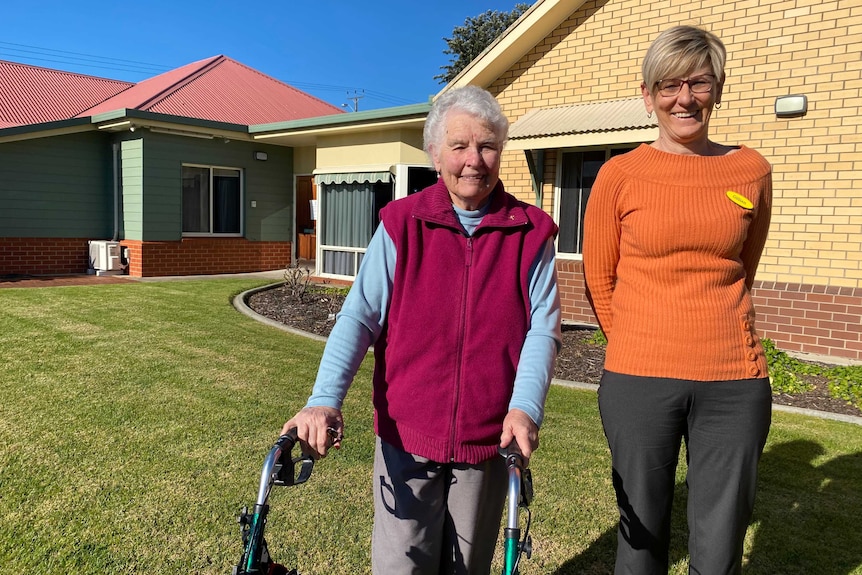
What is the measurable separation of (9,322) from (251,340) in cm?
309

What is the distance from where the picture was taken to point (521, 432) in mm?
1729

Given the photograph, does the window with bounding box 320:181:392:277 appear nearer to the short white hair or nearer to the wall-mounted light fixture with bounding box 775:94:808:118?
the wall-mounted light fixture with bounding box 775:94:808:118

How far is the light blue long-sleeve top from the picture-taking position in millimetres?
1861

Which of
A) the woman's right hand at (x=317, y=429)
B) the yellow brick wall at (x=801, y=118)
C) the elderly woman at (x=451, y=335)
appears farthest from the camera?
the yellow brick wall at (x=801, y=118)

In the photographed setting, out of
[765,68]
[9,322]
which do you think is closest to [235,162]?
[9,322]

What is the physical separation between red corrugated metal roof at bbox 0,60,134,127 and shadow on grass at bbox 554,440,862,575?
60.1ft

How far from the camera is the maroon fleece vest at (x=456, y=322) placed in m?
1.86

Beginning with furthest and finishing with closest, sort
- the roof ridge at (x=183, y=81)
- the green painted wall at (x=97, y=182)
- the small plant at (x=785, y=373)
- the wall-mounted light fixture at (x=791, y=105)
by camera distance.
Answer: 1. the roof ridge at (x=183, y=81)
2. the green painted wall at (x=97, y=182)
3. the wall-mounted light fixture at (x=791, y=105)
4. the small plant at (x=785, y=373)

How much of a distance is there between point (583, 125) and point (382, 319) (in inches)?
265

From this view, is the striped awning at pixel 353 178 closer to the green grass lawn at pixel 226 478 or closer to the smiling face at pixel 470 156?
the green grass lawn at pixel 226 478

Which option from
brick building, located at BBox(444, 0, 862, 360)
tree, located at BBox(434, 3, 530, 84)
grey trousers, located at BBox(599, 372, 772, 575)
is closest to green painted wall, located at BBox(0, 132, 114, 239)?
brick building, located at BBox(444, 0, 862, 360)

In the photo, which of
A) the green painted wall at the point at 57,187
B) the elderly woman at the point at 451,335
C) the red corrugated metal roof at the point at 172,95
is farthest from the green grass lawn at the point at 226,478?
the red corrugated metal roof at the point at 172,95

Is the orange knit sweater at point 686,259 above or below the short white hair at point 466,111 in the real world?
below

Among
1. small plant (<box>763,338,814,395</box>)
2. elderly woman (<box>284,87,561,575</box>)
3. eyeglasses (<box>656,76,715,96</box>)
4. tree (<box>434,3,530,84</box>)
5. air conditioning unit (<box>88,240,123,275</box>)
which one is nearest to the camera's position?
elderly woman (<box>284,87,561,575</box>)
